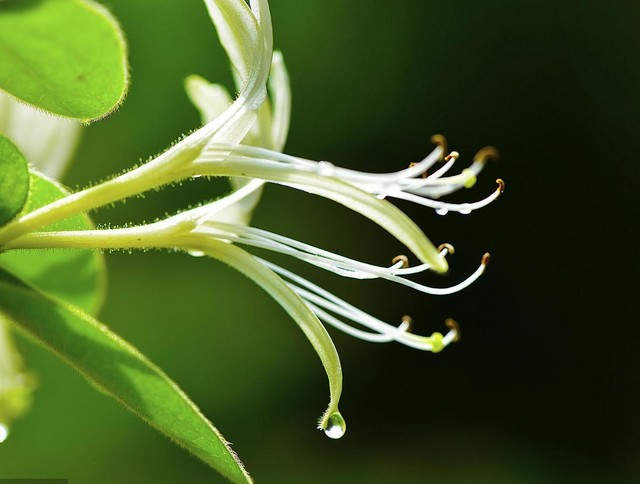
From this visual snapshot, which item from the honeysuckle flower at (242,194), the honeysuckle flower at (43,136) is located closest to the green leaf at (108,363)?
the honeysuckle flower at (242,194)

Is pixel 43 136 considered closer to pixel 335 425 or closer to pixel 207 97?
pixel 207 97

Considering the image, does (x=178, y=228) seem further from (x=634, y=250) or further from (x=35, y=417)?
(x=634, y=250)

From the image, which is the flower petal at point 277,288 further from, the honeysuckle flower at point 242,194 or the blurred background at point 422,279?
the blurred background at point 422,279

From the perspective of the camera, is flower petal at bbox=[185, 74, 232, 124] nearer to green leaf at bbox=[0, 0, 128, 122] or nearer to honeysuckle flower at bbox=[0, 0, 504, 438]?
honeysuckle flower at bbox=[0, 0, 504, 438]

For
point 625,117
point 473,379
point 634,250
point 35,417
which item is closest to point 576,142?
point 625,117

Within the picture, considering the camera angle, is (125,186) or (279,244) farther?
(279,244)

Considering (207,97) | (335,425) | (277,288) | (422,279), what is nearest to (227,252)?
(277,288)
